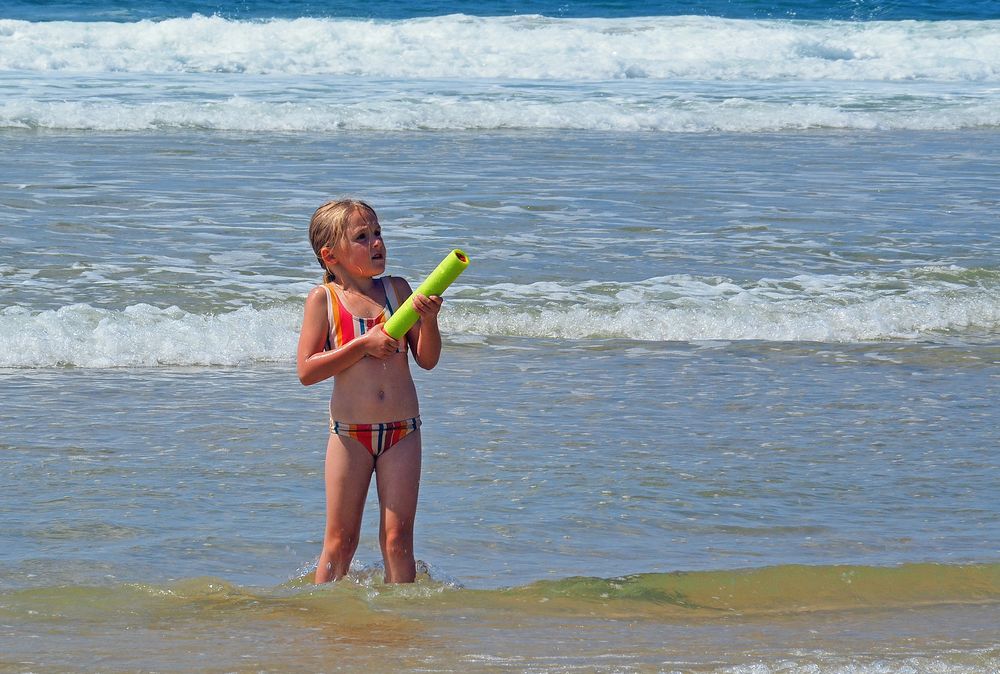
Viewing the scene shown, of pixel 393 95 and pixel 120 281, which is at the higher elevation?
pixel 393 95

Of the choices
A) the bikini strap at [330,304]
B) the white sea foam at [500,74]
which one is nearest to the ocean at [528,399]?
the white sea foam at [500,74]

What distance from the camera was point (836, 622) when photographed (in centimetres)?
362

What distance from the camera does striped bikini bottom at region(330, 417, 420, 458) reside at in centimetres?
375

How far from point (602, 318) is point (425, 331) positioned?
3970mm

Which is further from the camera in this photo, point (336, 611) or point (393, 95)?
point (393, 95)

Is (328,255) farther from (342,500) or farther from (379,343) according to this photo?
(342,500)

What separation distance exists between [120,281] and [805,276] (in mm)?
4223

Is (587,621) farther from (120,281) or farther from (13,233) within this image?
(13,233)

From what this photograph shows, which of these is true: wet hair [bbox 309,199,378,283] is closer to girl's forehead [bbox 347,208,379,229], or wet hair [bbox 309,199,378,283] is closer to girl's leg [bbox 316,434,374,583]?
girl's forehead [bbox 347,208,379,229]

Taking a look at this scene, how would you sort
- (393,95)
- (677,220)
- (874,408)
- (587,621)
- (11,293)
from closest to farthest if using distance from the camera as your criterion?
(587,621)
(874,408)
(11,293)
(677,220)
(393,95)

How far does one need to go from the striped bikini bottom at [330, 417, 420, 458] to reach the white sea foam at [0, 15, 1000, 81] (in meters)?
19.9

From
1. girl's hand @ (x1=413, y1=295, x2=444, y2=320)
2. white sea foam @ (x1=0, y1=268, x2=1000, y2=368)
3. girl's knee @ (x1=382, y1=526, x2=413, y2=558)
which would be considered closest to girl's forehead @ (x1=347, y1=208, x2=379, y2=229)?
girl's hand @ (x1=413, y1=295, x2=444, y2=320)

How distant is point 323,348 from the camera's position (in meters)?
3.72

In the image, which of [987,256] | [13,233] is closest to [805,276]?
[987,256]
